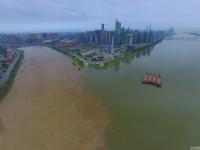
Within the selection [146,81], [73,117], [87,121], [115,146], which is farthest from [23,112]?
[146,81]

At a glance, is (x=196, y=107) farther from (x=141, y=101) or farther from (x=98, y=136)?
(x=98, y=136)

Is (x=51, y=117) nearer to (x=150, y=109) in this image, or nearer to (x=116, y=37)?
(x=150, y=109)

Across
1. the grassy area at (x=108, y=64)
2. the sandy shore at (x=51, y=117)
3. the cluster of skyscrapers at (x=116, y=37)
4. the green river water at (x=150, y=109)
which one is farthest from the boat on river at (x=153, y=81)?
the cluster of skyscrapers at (x=116, y=37)

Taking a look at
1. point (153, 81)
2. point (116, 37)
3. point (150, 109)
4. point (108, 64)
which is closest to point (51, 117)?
point (150, 109)

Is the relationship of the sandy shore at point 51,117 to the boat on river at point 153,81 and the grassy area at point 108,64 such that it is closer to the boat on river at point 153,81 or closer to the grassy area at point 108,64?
the boat on river at point 153,81

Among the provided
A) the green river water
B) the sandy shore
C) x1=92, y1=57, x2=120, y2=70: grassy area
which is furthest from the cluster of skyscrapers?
the sandy shore

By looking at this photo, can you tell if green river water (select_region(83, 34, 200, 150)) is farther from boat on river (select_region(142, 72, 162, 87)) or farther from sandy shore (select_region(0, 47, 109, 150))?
sandy shore (select_region(0, 47, 109, 150))
